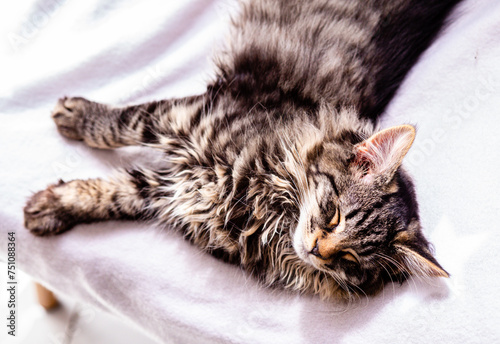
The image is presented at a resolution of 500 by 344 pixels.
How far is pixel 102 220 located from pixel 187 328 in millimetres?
457

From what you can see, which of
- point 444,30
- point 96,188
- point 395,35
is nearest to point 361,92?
point 395,35

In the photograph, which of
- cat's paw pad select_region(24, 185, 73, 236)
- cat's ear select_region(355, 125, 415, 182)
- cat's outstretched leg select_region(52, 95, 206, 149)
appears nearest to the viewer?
cat's ear select_region(355, 125, 415, 182)

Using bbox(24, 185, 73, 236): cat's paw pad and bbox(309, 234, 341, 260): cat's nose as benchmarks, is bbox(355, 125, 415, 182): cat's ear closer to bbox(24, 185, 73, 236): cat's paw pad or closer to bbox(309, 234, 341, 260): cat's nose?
bbox(309, 234, 341, 260): cat's nose

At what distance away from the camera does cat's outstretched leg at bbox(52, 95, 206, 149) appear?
1.41 metres

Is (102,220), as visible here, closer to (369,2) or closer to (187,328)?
(187,328)

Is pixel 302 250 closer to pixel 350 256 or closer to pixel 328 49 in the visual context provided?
pixel 350 256

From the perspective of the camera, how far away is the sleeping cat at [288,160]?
1154 millimetres

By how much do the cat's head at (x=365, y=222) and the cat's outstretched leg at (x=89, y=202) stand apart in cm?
56

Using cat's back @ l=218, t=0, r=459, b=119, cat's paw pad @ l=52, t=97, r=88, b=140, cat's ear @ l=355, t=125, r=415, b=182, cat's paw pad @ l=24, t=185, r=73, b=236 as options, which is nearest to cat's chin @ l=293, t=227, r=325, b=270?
cat's ear @ l=355, t=125, r=415, b=182

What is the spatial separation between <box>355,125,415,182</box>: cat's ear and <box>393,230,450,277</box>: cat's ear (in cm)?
18

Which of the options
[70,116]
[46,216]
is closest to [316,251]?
[46,216]

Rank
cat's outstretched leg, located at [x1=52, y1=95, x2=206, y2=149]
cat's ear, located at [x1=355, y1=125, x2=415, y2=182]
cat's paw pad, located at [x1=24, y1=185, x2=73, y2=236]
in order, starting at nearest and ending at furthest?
1. cat's ear, located at [x1=355, y1=125, x2=415, y2=182]
2. cat's paw pad, located at [x1=24, y1=185, x2=73, y2=236]
3. cat's outstretched leg, located at [x1=52, y1=95, x2=206, y2=149]

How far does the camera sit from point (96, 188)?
1.34 metres

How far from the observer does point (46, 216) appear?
128 cm
